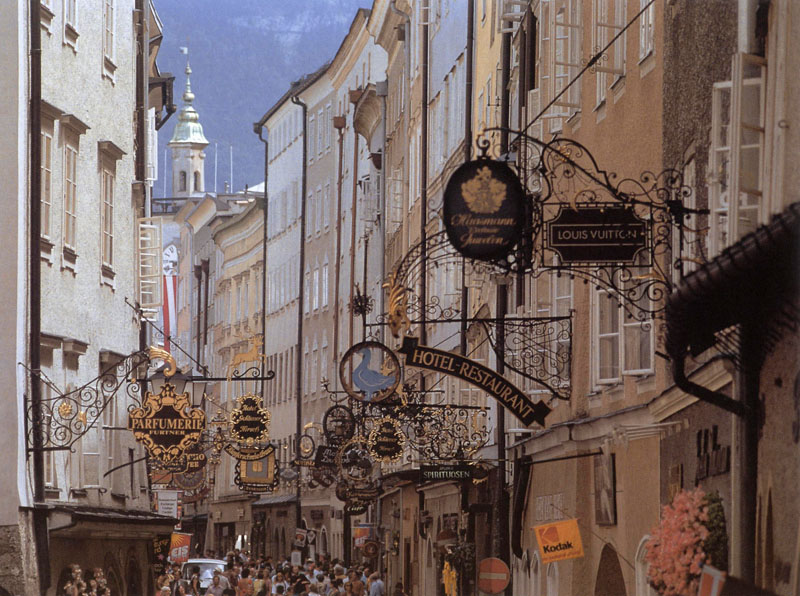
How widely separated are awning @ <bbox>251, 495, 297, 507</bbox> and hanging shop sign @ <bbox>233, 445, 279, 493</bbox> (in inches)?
628

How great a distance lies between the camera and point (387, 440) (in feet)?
94.4

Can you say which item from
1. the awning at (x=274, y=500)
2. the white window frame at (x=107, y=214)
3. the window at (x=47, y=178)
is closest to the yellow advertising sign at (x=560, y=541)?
the window at (x=47, y=178)

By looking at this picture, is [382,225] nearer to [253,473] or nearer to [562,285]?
[253,473]

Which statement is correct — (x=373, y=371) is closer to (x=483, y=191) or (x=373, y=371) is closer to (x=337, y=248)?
(x=483, y=191)

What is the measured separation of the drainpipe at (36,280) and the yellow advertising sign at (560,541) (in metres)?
6.93

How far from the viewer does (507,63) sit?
94.5 ft

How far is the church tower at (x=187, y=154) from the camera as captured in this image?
137m

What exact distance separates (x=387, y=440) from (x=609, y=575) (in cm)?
1023

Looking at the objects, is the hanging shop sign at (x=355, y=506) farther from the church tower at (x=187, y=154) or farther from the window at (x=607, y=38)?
the church tower at (x=187, y=154)

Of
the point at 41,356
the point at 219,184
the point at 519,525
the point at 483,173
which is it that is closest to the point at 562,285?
the point at 519,525

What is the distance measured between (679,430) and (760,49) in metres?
4.38

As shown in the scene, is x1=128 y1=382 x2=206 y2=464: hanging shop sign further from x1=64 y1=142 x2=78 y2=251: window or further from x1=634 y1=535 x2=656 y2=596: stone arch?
x1=634 y1=535 x2=656 y2=596: stone arch

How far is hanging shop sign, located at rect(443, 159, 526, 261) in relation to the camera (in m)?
12.0

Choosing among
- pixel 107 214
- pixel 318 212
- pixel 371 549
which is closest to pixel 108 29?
pixel 107 214
